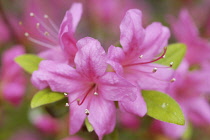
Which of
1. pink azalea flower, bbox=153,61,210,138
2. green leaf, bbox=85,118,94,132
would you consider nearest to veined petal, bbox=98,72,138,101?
green leaf, bbox=85,118,94,132

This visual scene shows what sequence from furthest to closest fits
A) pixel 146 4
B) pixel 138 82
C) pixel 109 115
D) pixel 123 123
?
pixel 146 4, pixel 123 123, pixel 138 82, pixel 109 115

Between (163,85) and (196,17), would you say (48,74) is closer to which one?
(163,85)

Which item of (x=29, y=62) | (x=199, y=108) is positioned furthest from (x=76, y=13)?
(x=199, y=108)

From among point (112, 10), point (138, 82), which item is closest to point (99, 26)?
point (112, 10)

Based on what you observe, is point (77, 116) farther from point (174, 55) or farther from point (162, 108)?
point (174, 55)

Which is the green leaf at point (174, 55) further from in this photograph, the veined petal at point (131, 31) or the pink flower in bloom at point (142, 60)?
the veined petal at point (131, 31)

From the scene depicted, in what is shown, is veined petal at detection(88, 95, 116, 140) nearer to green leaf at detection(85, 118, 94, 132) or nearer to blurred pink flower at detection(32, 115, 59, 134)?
green leaf at detection(85, 118, 94, 132)

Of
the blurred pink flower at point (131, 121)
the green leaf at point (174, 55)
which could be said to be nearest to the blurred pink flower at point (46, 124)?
the blurred pink flower at point (131, 121)
